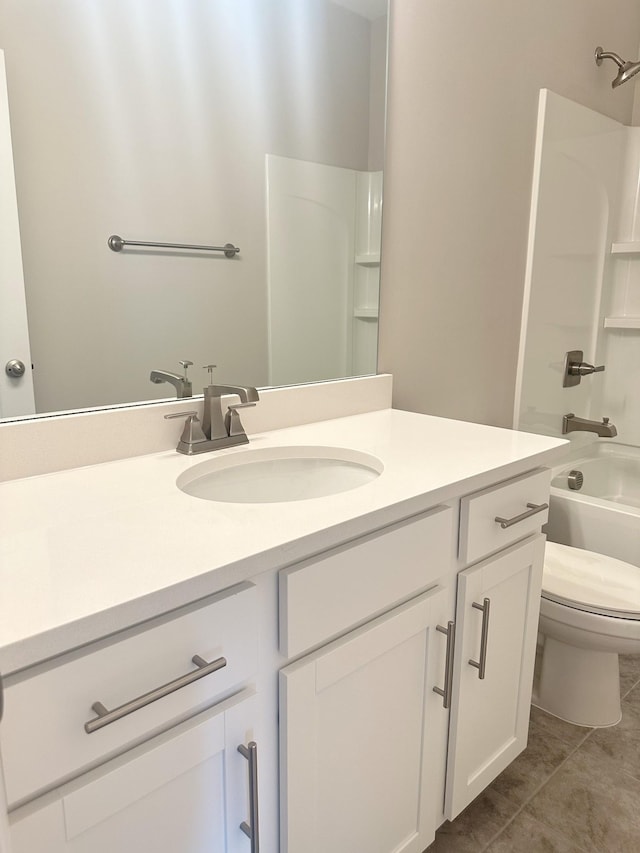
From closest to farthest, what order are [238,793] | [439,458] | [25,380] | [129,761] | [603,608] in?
[129,761] < [238,793] < [25,380] < [439,458] < [603,608]

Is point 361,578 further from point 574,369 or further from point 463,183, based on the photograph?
point 574,369

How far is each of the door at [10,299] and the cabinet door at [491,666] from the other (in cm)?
83

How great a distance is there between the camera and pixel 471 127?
1.78 m

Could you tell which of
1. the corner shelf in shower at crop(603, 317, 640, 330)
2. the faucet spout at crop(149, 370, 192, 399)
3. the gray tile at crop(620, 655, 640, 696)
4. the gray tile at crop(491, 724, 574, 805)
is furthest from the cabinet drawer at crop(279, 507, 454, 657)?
the corner shelf in shower at crop(603, 317, 640, 330)

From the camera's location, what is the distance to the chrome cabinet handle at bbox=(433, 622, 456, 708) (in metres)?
1.13

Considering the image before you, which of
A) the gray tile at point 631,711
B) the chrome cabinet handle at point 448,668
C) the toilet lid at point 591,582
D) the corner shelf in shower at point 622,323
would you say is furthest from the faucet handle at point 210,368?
the corner shelf in shower at point 622,323

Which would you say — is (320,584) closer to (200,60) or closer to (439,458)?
(439,458)

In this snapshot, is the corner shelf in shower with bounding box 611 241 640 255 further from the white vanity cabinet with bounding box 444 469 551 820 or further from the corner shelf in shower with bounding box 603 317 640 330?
the white vanity cabinet with bounding box 444 469 551 820

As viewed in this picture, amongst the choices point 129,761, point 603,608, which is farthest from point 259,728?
point 603,608

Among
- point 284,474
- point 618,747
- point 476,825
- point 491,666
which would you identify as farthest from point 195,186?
point 618,747

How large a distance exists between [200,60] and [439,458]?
90cm

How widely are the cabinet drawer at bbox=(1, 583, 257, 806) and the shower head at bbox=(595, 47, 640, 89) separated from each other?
7.56 feet

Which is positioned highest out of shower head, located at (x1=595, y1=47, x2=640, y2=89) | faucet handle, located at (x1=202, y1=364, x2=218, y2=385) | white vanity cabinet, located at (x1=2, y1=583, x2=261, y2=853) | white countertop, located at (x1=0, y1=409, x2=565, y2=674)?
shower head, located at (x1=595, y1=47, x2=640, y2=89)

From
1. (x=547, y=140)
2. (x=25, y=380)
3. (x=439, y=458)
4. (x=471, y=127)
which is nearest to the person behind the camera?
(x=25, y=380)
